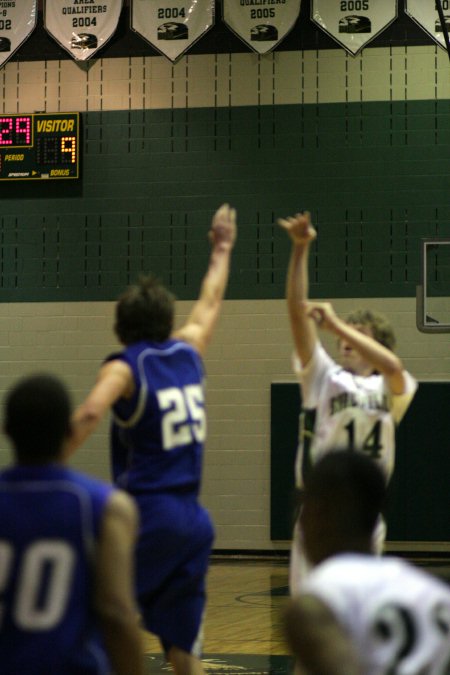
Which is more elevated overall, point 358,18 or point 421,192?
point 358,18

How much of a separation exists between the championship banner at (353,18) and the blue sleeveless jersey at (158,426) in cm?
849

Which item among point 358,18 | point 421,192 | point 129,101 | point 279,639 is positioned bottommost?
point 279,639

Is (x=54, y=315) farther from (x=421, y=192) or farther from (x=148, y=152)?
(x=421, y=192)

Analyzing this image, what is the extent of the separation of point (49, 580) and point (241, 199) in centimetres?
1010

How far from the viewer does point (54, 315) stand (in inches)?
486

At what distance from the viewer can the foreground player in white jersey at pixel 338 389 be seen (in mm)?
4840

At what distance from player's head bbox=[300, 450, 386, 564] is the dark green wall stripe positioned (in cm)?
980

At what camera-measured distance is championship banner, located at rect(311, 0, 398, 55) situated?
468 inches

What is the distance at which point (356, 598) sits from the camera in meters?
1.95

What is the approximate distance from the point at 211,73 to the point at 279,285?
8.25 ft

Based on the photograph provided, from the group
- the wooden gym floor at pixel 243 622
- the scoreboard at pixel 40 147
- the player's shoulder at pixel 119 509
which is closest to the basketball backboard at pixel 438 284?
the wooden gym floor at pixel 243 622

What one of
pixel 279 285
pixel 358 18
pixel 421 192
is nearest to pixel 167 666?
pixel 279 285

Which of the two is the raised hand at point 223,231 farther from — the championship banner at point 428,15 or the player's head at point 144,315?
the championship banner at point 428,15

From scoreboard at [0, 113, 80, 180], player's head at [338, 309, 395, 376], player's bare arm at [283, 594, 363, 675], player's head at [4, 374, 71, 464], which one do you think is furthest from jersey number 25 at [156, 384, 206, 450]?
scoreboard at [0, 113, 80, 180]
